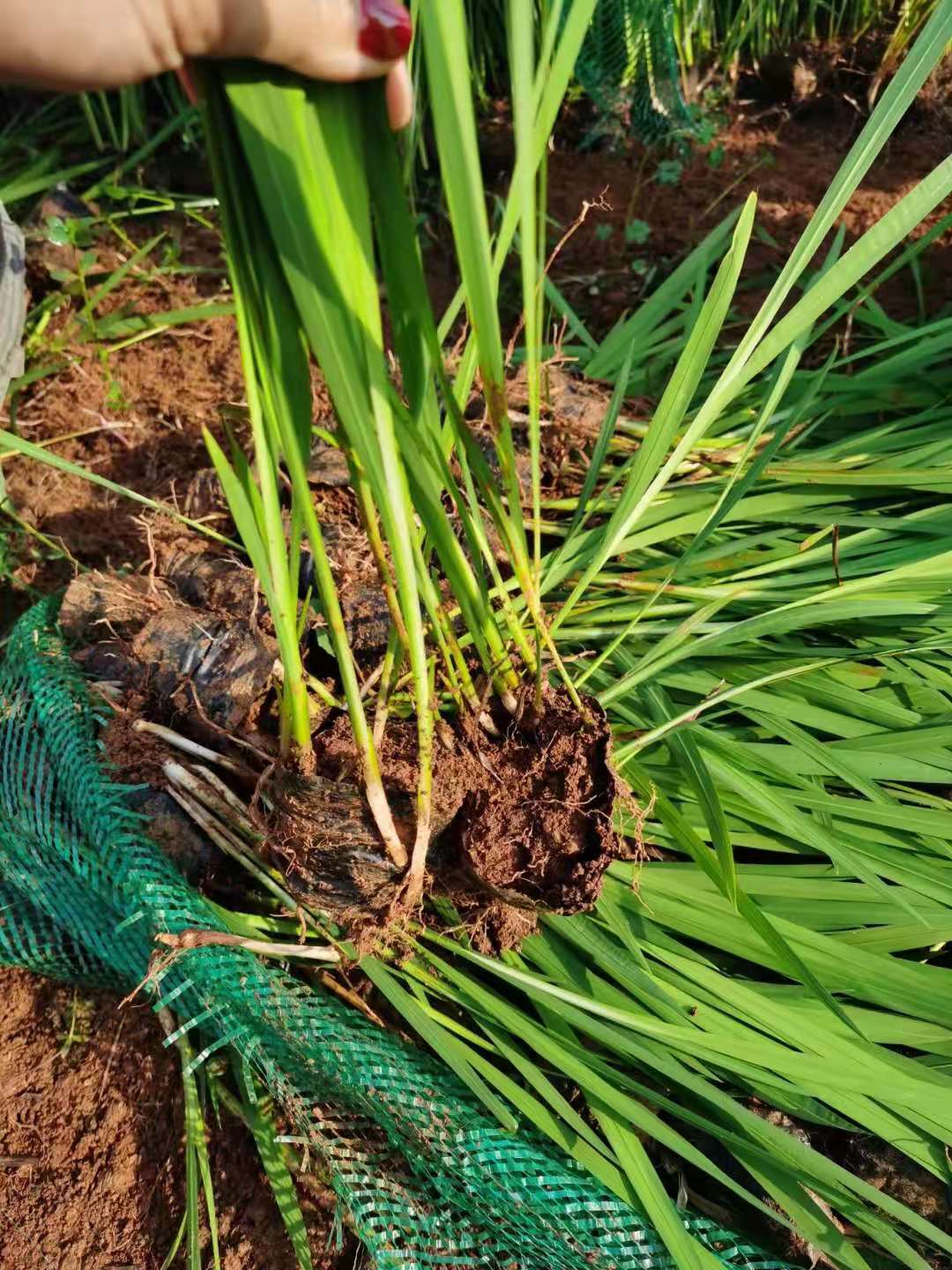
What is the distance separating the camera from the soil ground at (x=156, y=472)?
4.80 ft

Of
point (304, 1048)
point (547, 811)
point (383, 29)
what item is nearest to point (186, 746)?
point (304, 1048)

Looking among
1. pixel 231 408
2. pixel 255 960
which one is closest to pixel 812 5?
pixel 231 408

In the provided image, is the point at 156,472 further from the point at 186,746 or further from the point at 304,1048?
the point at 304,1048

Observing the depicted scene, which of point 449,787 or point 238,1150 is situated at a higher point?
point 449,787

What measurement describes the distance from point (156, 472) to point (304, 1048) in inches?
54.3

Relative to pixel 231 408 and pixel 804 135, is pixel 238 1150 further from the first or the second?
pixel 804 135

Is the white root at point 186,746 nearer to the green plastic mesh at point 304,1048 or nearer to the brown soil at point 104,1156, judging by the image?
the green plastic mesh at point 304,1048

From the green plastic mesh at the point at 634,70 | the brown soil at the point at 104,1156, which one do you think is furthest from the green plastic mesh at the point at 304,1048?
the green plastic mesh at the point at 634,70

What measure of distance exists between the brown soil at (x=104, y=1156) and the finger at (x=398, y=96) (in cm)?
146

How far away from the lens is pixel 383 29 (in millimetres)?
711

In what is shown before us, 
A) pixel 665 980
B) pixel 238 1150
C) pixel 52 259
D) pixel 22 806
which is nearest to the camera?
pixel 665 980

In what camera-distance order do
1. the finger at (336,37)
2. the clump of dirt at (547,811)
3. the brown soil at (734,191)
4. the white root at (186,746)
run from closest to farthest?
1. the finger at (336,37)
2. the clump of dirt at (547,811)
3. the white root at (186,746)
4. the brown soil at (734,191)

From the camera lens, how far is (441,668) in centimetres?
134

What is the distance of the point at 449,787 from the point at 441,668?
18 cm
